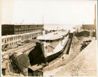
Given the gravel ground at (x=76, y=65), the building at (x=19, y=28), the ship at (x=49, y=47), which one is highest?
the building at (x=19, y=28)

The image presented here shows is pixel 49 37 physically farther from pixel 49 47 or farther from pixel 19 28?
pixel 19 28

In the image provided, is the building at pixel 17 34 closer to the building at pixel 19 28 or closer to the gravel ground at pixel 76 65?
the building at pixel 19 28

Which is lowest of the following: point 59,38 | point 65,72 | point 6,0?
point 65,72

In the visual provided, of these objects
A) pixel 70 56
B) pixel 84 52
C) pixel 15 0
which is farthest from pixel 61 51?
pixel 15 0

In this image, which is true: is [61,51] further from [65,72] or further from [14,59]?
[14,59]

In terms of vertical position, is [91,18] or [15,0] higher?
[15,0]

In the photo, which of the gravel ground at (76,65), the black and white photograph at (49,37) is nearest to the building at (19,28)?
the black and white photograph at (49,37)

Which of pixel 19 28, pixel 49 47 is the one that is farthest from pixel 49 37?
pixel 19 28

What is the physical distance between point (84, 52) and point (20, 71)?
1.71 feet

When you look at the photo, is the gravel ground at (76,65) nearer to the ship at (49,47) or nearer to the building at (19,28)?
the ship at (49,47)

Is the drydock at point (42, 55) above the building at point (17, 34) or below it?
below

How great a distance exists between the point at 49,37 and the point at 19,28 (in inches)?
9.7

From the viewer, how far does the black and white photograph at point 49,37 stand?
1.40 m

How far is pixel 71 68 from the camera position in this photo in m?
1.41
